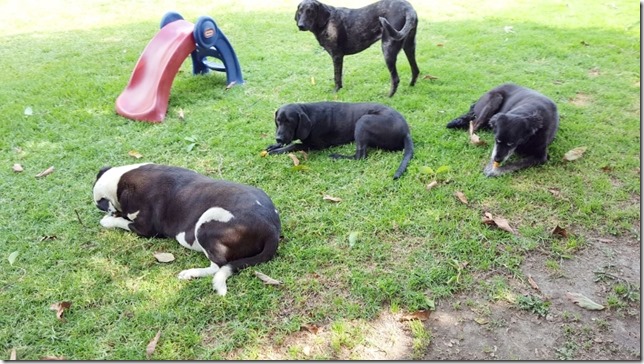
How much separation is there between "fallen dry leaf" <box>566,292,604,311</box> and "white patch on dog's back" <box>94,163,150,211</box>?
3.59 metres

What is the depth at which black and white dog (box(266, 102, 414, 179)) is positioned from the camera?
16.8 ft

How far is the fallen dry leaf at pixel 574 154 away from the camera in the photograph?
4.92m

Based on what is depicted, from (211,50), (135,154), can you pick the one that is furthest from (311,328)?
(211,50)

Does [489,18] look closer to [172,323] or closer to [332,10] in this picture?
[332,10]

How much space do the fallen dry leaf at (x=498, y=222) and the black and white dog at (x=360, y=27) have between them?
10.3 feet

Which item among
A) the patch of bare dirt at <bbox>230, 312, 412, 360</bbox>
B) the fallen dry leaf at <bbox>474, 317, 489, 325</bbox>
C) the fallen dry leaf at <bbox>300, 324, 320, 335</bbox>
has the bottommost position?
the fallen dry leaf at <bbox>474, 317, 489, 325</bbox>

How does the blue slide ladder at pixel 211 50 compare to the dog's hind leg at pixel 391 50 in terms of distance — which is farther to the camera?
the blue slide ladder at pixel 211 50

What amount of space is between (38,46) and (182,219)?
818 centimetres

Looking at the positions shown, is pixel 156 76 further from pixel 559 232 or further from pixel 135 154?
pixel 559 232

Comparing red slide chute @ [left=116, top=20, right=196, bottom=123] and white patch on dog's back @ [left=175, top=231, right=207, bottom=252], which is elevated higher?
red slide chute @ [left=116, top=20, right=196, bottom=123]

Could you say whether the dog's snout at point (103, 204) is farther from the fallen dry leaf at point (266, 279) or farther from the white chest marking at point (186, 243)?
the fallen dry leaf at point (266, 279)

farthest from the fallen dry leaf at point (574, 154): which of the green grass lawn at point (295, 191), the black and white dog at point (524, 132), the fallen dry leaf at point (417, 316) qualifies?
the fallen dry leaf at point (417, 316)

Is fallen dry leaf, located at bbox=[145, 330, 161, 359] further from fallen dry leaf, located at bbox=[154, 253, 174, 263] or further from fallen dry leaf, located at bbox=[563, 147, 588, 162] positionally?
fallen dry leaf, located at bbox=[563, 147, 588, 162]

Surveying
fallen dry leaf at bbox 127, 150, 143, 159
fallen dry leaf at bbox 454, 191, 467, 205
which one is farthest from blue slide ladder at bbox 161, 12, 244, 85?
fallen dry leaf at bbox 454, 191, 467, 205
